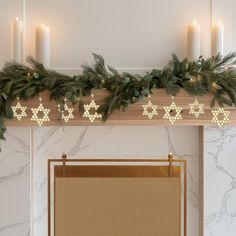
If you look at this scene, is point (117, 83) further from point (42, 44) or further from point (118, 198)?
point (118, 198)

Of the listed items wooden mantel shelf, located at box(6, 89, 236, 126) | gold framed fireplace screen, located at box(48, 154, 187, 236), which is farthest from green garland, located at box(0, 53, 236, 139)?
gold framed fireplace screen, located at box(48, 154, 187, 236)

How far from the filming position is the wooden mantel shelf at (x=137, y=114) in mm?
2176

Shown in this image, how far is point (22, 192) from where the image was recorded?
7.59 ft

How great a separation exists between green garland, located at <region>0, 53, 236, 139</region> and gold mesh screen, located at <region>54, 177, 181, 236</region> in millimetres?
407

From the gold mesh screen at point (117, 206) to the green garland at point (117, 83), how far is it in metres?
0.41

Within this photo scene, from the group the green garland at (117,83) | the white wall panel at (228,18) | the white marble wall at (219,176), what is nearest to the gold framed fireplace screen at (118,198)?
the white marble wall at (219,176)

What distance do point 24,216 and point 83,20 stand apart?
100 cm

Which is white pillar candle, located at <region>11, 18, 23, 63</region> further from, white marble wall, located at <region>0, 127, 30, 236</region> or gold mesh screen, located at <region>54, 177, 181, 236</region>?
gold mesh screen, located at <region>54, 177, 181, 236</region>

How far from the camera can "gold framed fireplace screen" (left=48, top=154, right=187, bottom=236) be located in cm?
237

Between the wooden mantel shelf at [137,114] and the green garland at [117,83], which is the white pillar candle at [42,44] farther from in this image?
the wooden mantel shelf at [137,114]

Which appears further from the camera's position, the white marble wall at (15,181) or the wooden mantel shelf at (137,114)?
the white marble wall at (15,181)

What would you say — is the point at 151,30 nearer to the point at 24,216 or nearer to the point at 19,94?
the point at 19,94

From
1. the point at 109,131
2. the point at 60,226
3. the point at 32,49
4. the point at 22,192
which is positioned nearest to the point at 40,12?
the point at 32,49

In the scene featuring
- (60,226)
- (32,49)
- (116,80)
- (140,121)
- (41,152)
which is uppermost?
(32,49)
